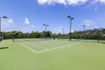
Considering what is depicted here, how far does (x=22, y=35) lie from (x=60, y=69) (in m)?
31.8

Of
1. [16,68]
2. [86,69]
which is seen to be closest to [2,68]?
[16,68]

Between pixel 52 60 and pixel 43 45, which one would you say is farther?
pixel 43 45

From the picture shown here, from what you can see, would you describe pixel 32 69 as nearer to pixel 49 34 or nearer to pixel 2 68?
pixel 2 68

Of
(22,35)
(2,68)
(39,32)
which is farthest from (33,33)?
(2,68)

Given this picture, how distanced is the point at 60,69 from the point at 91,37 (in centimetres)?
2571

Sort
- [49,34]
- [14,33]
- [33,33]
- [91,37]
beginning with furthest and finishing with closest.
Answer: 1. [49,34]
2. [33,33]
3. [14,33]
4. [91,37]

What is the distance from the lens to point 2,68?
2711mm

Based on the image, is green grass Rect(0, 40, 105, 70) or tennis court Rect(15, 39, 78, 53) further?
tennis court Rect(15, 39, 78, 53)

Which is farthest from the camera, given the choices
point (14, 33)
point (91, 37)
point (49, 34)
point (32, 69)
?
point (49, 34)

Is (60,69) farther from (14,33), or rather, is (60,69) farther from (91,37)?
(14,33)

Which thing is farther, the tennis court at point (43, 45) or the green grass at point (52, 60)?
the tennis court at point (43, 45)

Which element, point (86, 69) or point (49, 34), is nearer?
point (86, 69)

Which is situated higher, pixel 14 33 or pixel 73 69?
pixel 14 33

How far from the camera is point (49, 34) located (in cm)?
4216
